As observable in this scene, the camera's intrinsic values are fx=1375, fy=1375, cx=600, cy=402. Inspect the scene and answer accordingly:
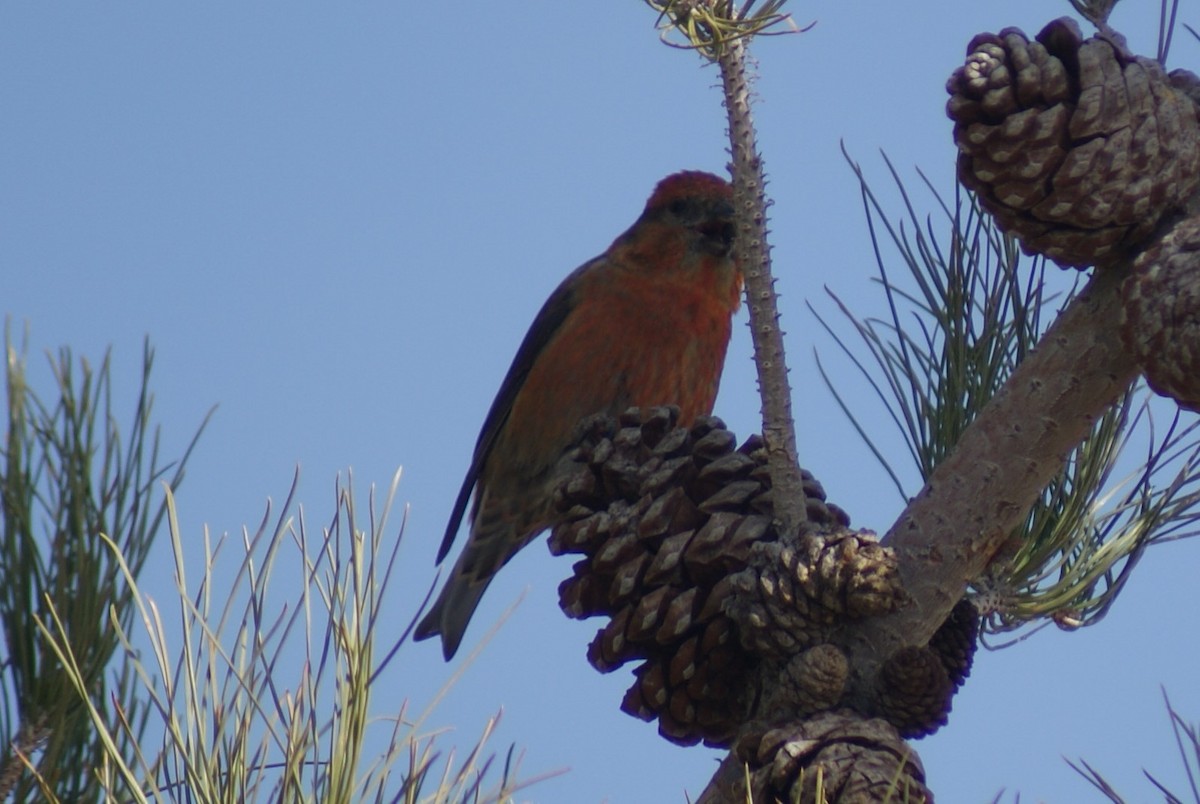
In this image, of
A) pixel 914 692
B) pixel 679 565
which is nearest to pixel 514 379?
pixel 679 565

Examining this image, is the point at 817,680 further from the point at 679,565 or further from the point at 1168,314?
the point at 1168,314

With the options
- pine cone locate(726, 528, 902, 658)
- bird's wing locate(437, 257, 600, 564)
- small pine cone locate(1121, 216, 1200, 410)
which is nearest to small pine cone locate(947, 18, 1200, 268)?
small pine cone locate(1121, 216, 1200, 410)

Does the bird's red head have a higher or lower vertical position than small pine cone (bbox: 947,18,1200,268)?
higher

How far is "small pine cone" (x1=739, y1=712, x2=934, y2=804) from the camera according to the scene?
4.47 feet

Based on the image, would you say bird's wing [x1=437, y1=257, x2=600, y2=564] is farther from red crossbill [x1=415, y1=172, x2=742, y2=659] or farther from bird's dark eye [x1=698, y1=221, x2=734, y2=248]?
bird's dark eye [x1=698, y1=221, x2=734, y2=248]

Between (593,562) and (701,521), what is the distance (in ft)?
0.54

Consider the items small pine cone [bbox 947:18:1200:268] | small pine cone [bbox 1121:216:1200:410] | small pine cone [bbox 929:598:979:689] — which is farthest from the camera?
small pine cone [bbox 929:598:979:689]

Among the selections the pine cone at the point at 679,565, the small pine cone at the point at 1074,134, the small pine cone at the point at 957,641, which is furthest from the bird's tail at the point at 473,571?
the small pine cone at the point at 1074,134

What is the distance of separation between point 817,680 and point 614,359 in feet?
7.20

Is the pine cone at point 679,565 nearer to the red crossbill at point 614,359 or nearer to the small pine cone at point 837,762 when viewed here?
the small pine cone at point 837,762

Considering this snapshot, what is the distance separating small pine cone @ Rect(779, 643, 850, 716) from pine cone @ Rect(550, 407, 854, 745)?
1cm

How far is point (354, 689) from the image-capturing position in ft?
4.54

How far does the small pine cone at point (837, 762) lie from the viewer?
1.36 m

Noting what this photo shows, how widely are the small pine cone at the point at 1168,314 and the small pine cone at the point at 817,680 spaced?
45 centimetres
